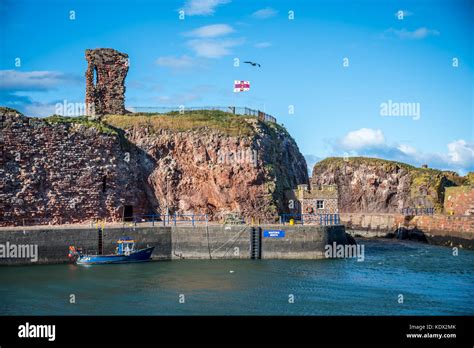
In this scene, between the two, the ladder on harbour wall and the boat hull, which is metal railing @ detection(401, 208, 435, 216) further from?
the boat hull

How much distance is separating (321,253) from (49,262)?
20293mm

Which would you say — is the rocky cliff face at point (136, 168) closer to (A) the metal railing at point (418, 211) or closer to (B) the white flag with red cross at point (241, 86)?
(B) the white flag with red cross at point (241, 86)

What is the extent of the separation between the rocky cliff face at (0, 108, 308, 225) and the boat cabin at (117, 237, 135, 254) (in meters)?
8.23

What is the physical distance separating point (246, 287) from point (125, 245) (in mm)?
13895

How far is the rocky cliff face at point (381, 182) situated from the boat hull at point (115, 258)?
5739 centimetres

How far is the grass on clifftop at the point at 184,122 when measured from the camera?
57750 mm

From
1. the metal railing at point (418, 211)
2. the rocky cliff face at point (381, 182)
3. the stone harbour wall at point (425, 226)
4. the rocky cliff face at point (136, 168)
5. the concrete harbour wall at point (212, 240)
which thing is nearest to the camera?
the concrete harbour wall at point (212, 240)

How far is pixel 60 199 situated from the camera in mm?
51438

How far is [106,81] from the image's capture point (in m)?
60.1

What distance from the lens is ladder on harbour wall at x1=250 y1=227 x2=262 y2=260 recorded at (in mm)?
46250

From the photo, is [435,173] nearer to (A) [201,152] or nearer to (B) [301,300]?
(A) [201,152]

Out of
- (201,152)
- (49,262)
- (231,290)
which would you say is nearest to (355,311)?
(231,290)

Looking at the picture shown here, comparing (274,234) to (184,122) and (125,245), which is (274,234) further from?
(184,122)

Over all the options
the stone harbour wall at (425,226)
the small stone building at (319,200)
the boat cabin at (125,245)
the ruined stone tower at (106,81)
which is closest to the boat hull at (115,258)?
the boat cabin at (125,245)
